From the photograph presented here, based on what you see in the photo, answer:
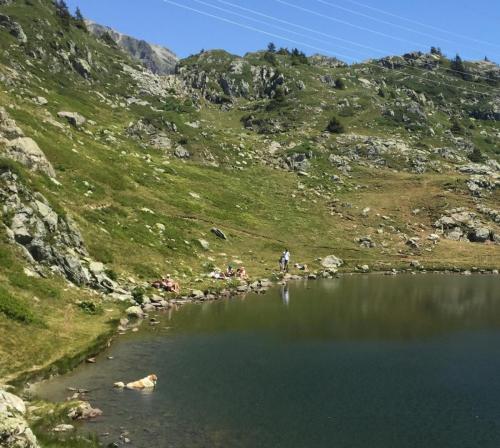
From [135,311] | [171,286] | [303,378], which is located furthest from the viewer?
[171,286]

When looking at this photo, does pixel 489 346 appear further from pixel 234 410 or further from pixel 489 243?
pixel 489 243

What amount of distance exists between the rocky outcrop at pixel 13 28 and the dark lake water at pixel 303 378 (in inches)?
4670

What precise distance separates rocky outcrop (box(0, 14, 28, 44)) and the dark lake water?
389 ft

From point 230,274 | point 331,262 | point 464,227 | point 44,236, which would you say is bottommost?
point 230,274

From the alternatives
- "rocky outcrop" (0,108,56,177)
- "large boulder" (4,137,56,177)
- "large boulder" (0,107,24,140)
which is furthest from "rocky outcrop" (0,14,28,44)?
"large boulder" (4,137,56,177)

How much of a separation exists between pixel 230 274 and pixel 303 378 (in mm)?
33748

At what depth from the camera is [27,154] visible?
2422 inches

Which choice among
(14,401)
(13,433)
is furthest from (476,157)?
(13,433)

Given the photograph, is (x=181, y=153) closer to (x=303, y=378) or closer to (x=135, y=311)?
(x=135, y=311)

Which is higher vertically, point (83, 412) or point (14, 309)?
point (14, 309)

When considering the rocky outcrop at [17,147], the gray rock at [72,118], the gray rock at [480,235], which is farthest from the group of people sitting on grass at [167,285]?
the gray rock at [480,235]

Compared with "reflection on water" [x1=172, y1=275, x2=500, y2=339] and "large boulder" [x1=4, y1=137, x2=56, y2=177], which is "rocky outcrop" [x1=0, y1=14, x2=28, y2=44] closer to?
"large boulder" [x1=4, y1=137, x2=56, y2=177]

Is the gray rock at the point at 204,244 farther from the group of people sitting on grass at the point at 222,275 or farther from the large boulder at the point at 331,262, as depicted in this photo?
the large boulder at the point at 331,262

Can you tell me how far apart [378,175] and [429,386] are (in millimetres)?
102618
